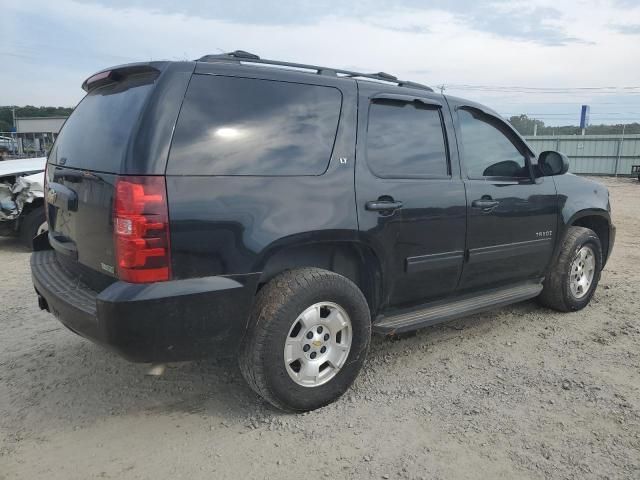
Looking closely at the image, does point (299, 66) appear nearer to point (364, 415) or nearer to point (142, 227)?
point (142, 227)

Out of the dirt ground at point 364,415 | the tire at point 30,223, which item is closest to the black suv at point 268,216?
the dirt ground at point 364,415

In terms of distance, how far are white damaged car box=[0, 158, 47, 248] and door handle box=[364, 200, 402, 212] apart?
5.90 meters

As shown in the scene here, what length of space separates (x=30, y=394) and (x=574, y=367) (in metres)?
3.57

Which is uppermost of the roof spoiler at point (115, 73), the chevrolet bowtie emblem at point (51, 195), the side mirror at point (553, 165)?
the roof spoiler at point (115, 73)

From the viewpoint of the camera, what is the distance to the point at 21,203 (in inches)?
291

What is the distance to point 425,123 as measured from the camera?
11.7 feet

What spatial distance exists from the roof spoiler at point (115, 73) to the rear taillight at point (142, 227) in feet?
2.10

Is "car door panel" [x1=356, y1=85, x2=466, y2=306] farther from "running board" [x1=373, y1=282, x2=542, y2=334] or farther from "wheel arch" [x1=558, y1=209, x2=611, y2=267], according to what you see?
"wheel arch" [x1=558, y1=209, x2=611, y2=267]

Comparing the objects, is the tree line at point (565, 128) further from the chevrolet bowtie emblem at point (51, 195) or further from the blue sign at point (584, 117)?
the chevrolet bowtie emblem at point (51, 195)

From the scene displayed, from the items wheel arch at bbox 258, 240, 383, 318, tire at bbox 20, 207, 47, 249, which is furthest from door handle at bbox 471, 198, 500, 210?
tire at bbox 20, 207, 47, 249

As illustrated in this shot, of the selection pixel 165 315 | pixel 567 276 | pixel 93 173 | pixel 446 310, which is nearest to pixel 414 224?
pixel 446 310

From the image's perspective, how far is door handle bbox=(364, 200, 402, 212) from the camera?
309 centimetres

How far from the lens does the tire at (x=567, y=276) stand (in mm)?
4570

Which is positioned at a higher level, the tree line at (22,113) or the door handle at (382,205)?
the tree line at (22,113)
